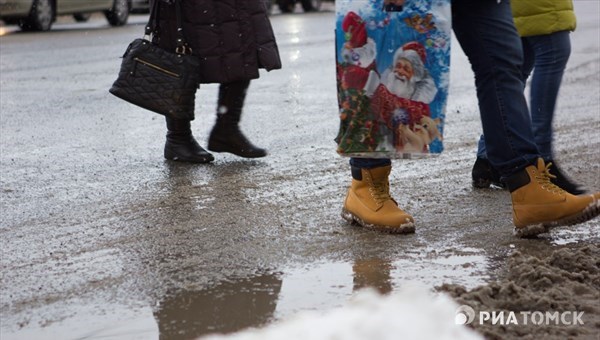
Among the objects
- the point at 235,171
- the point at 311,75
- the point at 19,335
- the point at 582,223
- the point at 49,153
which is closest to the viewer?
the point at 19,335

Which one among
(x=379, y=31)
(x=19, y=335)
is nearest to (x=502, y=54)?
(x=379, y=31)

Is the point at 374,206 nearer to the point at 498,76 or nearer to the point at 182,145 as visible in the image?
the point at 498,76

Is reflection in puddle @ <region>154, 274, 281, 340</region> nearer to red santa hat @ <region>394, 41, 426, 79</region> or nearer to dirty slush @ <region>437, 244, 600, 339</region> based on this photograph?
dirty slush @ <region>437, 244, 600, 339</region>

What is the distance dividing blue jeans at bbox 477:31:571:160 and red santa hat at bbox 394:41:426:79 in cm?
118

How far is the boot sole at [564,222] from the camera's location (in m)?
4.82

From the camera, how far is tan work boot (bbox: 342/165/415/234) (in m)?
4.97

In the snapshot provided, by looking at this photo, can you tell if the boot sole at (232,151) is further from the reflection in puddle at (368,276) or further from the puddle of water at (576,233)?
the reflection in puddle at (368,276)

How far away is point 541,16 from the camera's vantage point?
550 cm

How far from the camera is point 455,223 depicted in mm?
5176

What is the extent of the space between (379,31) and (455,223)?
1005 millimetres

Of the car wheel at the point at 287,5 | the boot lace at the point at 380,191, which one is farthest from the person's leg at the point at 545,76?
the car wheel at the point at 287,5

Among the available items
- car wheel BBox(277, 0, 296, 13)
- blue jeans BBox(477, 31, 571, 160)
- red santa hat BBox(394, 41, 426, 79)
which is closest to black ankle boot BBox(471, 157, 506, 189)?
blue jeans BBox(477, 31, 571, 160)

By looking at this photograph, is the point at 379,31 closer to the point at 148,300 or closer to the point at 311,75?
the point at 148,300

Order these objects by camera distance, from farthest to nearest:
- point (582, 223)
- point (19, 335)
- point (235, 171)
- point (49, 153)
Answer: point (49, 153) < point (235, 171) < point (582, 223) < point (19, 335)
